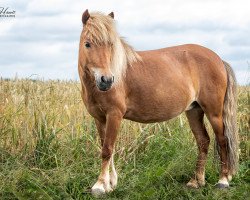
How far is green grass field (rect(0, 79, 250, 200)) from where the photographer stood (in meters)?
5.98

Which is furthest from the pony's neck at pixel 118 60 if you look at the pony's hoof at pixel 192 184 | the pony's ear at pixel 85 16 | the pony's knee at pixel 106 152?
the pony's hoof at pixel 192 184

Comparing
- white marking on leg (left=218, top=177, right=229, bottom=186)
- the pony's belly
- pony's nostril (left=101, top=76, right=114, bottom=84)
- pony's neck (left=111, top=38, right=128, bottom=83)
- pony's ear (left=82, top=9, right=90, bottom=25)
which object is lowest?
white marking on leg (left=218, top=177, right=229, bottom=186)

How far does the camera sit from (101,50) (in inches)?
217

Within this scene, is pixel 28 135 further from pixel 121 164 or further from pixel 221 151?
pixel 221 151

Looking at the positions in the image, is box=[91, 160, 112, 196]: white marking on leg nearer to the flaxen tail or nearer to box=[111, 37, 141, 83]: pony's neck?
box=[111, 37, 141, 83]: pony's neck

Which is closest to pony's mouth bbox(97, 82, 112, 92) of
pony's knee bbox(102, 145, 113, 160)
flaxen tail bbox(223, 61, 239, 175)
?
pony's knee bbox(102, 145, 113, 160)

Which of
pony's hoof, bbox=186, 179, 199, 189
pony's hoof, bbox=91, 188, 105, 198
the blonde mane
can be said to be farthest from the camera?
pony's hoof, bbox=186, 179, 199, 189

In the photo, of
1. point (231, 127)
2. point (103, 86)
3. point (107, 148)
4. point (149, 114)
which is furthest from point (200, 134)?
point (103, 86)

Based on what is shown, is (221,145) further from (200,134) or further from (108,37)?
(108,37)

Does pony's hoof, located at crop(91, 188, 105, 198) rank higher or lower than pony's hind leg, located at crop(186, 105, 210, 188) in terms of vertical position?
lower

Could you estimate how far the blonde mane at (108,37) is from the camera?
18.2ft

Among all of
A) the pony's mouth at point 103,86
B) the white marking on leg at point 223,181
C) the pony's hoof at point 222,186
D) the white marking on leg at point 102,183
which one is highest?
the pony's mouth at point 103,86

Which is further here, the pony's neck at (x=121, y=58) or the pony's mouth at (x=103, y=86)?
the pony's neck at (x=121, y=58)

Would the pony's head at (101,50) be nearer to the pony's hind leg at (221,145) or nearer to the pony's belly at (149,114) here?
the pony's belly at (149,114)
